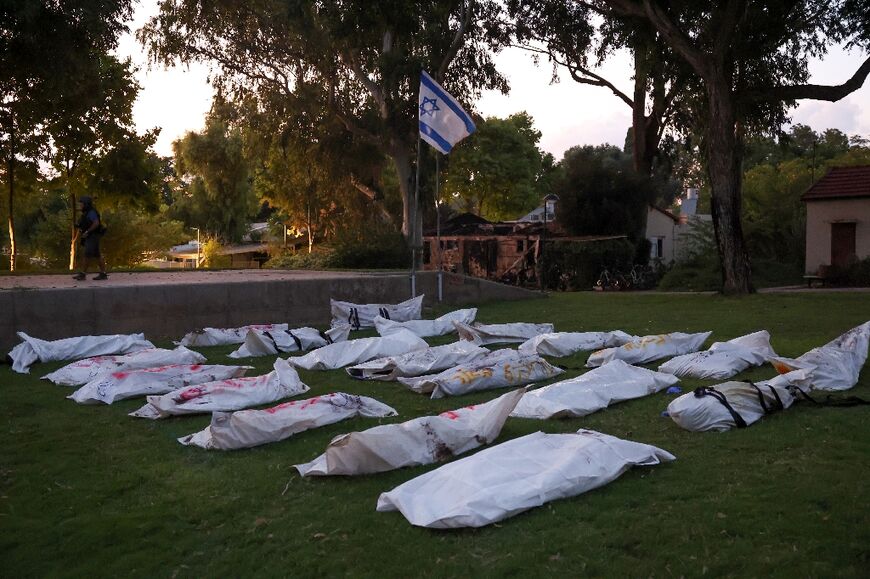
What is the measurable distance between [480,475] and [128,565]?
1.82 meters

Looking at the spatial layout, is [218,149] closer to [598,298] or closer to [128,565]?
[598,298]

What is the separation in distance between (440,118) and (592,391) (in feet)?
30.3

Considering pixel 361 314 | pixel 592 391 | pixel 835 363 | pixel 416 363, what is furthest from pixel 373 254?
pixel 835 363

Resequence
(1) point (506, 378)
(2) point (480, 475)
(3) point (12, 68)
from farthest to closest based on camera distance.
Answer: (3) point (12, 68) → (1) point (506, 378) → (2) point (480, 475)

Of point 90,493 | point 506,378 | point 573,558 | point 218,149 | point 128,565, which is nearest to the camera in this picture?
point 573,558

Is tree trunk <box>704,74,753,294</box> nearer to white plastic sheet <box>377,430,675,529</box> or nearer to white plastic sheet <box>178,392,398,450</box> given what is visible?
white plastic sheet <box>178,392,398,450</box>

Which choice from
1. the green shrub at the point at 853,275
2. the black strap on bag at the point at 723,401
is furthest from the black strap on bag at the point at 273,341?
the green shrub at the point at 853,275

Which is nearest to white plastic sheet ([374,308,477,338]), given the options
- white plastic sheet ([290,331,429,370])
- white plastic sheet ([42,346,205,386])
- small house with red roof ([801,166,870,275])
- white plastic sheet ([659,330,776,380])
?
white plastic sheet ([290,331,429,370])

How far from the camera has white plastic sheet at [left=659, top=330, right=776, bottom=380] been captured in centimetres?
801

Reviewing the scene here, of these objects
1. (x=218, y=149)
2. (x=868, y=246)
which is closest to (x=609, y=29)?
(x=868, y=246)

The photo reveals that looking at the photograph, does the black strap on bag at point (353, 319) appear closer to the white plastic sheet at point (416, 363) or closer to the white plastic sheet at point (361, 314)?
the white plastic sheet at point (361, 314)

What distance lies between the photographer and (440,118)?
15156 mm

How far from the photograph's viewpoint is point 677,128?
98.8 ft

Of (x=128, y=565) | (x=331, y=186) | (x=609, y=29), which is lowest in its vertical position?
(x=128, y=565)
